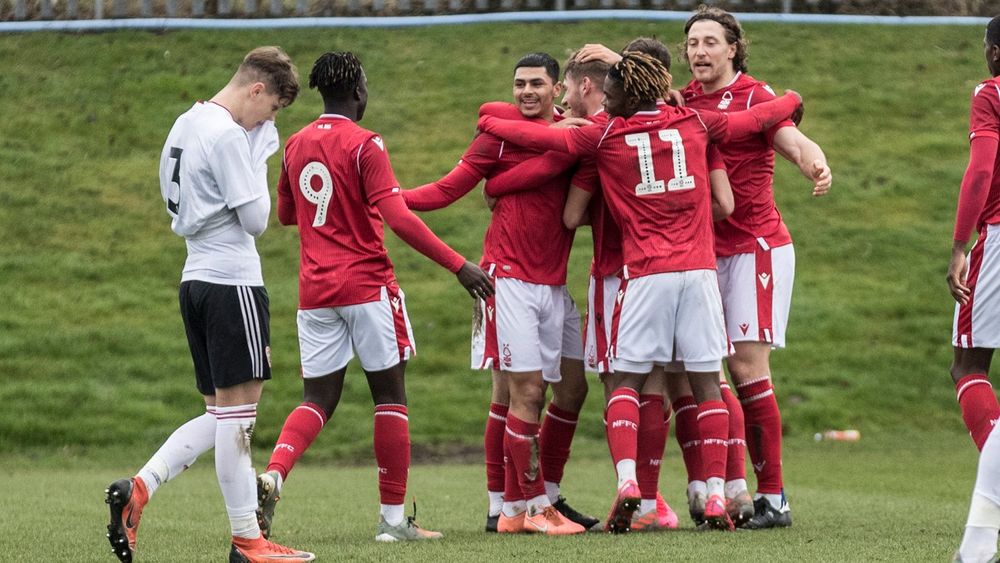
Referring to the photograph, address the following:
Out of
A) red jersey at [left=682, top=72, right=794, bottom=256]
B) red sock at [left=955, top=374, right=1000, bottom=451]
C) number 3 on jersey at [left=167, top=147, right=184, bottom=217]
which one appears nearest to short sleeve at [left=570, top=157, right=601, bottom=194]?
red jersey at [left=682, top=72, right=794, bottom=256]

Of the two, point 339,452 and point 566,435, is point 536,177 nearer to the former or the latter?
point 566,435

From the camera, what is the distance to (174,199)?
19.4 ft

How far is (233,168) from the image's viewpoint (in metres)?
5.71

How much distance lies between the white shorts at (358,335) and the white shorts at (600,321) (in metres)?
0.96

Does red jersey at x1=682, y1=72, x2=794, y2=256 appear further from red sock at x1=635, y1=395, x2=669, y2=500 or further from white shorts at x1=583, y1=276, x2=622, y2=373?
red sock at x1=635, y1=395, x2=669, y2=500

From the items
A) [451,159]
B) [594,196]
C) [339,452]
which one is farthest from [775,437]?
[451,159]

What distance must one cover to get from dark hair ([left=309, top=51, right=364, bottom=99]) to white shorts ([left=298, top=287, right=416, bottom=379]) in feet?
3.32

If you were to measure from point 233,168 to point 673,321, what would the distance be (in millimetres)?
2273

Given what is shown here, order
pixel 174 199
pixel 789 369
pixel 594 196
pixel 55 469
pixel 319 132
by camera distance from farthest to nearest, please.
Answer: pixel 789 369, pixel 55 469, pixel 594 196, pixel 319 132, pixel 174 199

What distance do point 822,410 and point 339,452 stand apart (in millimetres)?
4835

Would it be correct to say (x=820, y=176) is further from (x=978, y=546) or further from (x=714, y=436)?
(x=978, y=546)

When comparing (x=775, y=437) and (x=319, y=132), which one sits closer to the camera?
(x=319, y=132)

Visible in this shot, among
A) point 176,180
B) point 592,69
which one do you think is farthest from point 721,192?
point 176,180

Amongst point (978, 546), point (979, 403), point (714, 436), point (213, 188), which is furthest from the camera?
point (714, 436)
